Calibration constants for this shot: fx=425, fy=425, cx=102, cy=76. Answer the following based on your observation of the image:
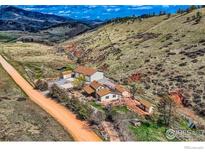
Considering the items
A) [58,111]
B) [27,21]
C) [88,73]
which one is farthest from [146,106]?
[27,21]

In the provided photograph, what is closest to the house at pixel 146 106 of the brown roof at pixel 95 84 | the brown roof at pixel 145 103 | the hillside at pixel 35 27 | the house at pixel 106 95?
the brown roof at pixel 145 103

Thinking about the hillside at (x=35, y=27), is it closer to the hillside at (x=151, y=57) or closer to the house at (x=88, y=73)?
the hillside at (x=151, y=57)

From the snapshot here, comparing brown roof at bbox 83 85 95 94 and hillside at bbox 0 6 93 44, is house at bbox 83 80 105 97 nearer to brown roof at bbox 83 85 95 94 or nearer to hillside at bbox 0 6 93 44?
brown roof at bbox 83 85 95 94

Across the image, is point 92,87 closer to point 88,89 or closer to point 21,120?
point 88,89

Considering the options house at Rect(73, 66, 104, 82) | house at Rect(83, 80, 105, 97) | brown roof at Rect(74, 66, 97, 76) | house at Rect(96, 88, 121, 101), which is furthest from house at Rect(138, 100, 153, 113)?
brown roof at Rect(74, 66, 97, 76)

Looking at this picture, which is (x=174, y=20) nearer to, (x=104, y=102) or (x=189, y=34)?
(x=189, y=34)

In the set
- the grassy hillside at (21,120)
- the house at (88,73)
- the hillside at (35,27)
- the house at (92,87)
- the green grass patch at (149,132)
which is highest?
the hillside at (35,27)
